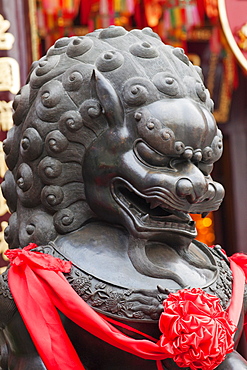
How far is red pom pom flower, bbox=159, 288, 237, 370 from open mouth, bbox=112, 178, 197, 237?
19cm

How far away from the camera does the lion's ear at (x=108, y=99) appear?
183cm

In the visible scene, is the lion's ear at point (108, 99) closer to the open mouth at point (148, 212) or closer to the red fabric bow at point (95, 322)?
the open mouth at point (148, 212)

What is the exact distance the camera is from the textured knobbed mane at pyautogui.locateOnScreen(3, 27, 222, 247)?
186cm

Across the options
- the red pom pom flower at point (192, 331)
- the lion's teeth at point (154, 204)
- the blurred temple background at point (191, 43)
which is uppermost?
the lion's teeth at point (154, 204)

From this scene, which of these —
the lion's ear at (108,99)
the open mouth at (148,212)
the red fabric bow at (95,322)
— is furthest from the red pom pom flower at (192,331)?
the lion's ear at (108,99)

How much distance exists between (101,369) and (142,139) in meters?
0.60

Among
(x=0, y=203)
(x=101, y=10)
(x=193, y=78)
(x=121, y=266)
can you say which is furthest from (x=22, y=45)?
(x=121, y=266)

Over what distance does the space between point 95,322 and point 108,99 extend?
567mm

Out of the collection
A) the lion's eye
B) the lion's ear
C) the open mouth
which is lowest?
the open mouth

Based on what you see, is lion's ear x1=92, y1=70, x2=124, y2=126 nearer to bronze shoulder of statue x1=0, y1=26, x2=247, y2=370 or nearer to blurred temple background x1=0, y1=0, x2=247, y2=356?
bronze shoulder of statue x1=0, y1=26, x2=247, y2=370

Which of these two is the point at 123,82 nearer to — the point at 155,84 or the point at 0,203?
the point at 155,84

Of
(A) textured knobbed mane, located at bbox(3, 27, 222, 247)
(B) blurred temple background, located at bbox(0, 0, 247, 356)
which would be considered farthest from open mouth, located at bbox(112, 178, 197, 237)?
(B) blurred temple background, located at bbox(0, 0, 247, 356)

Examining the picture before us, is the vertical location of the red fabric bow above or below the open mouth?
below

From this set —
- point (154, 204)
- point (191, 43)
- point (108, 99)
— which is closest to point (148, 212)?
point (154, 204)
